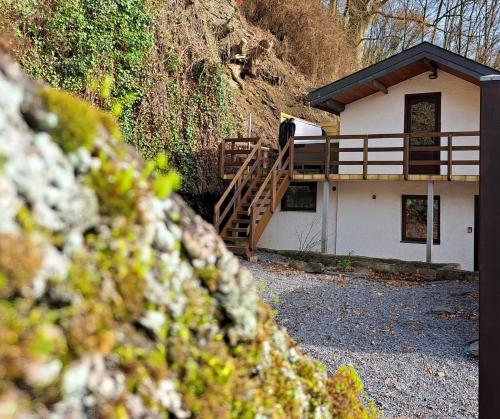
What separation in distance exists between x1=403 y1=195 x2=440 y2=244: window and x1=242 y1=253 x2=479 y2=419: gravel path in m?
2.86

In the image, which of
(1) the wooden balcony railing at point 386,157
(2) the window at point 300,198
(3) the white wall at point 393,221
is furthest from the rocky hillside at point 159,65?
(3) the white wall at point 393,221

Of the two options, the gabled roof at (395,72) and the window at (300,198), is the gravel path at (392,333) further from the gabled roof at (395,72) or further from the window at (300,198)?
the gabled roof at (395,72)

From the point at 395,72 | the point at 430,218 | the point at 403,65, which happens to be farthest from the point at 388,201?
the point at 403,65

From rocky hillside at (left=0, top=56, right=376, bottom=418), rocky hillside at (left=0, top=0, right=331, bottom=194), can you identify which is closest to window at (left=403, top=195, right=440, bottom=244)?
rocky hillside at (left=0, top=0, right=331, bottom=194)

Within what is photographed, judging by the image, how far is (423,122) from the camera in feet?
47.4

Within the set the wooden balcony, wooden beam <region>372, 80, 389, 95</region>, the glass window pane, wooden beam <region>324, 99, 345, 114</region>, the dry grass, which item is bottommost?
the wooden balcony

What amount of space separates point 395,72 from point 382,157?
2.47m

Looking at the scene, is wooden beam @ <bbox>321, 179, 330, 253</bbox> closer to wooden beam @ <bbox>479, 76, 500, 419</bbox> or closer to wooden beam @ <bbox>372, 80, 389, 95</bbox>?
wooden beam @ <bbox>372, 80, 389, 95</bbox>

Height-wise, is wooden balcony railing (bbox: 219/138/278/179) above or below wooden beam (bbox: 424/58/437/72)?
below

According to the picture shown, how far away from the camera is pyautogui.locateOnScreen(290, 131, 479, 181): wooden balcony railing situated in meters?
13.0

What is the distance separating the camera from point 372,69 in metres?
13.9

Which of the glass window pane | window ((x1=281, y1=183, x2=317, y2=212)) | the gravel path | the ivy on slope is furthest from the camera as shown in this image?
window ((x1=281, y1=183, x2=317, y2=212))

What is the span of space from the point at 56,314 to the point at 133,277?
0.21 meters

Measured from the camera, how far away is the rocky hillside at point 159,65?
11.8 metres
